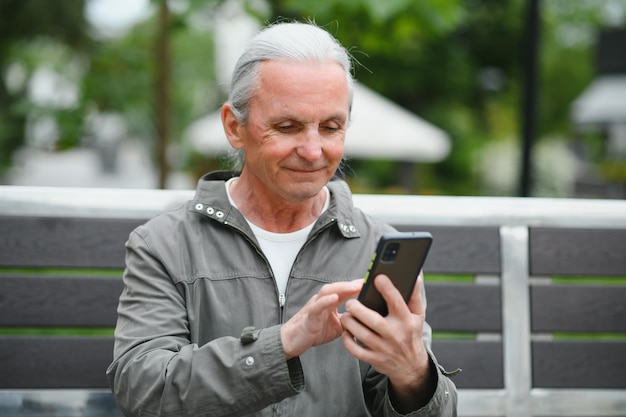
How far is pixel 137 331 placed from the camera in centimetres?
219

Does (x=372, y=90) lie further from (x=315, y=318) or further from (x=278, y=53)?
(x=315, y=318)

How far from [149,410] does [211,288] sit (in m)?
0.38

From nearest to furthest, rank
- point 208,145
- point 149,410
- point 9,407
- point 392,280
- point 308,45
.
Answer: point 392,280, point 149,410, point 308,45, point 9,407, point 208,145

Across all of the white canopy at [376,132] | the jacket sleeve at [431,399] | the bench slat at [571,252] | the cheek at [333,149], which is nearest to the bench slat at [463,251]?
the bench slat at [571,252]

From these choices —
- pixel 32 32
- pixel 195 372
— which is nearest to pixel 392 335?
pixel 195 372

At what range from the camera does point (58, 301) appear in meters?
2.95

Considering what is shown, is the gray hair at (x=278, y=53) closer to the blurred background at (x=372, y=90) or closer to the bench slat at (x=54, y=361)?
the blurred background at (x=372, y=90)

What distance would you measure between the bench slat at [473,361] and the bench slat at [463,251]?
27cm

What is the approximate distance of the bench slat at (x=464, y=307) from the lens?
10.1ft

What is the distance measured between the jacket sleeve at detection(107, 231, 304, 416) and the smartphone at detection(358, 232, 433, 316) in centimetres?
26

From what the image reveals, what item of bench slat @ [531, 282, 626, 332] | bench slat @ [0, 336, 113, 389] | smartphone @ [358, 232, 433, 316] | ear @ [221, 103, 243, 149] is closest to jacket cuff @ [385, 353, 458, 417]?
smartphone @ [358, 232, 433, 316]

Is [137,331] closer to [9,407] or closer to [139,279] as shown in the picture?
[139,279]

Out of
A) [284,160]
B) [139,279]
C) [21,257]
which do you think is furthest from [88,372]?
[284,160]

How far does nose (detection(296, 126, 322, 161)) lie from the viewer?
7.39 ft
